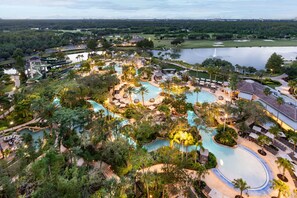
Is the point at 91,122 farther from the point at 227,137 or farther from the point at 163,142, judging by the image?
the point at 227,137

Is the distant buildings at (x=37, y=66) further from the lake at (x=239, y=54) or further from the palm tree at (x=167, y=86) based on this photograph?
the lake at (x=239, y=54)

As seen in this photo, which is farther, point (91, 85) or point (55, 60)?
point (55, 60)

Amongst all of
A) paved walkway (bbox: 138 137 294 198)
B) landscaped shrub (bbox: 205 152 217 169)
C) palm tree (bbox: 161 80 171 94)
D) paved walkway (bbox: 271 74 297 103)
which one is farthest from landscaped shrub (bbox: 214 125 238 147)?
paved walkway (bbox: 271 74 297 103)

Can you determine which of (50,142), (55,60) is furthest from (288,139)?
(55,60)

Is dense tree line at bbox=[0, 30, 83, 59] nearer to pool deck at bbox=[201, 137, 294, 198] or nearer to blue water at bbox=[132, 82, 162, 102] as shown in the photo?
blue water at bbox=[132, 82, 162, 102]

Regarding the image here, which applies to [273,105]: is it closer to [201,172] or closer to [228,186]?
[228,186]
